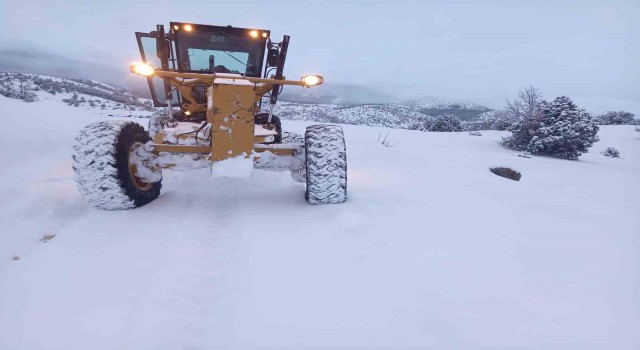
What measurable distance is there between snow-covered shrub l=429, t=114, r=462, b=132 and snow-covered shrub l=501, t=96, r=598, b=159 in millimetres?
7875

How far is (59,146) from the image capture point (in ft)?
23.3

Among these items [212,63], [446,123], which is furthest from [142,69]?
→ [446,123]

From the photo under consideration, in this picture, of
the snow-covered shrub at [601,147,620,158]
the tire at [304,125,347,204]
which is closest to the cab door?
the tire at [304,125,347,204]

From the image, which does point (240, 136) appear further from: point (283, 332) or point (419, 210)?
point (283, 332)

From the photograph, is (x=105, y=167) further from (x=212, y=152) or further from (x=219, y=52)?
(x=219, y=52)

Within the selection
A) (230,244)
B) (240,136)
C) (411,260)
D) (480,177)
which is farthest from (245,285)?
(480,177)

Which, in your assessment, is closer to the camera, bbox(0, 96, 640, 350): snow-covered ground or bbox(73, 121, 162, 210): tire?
bbox(0, 96, 640, 350): snow-covered ground

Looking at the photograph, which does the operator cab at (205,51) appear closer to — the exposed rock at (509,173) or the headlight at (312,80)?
the headlight at (312,80)

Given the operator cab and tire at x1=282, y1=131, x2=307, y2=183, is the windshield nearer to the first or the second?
the operator cab

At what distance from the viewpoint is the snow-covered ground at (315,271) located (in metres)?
1.94

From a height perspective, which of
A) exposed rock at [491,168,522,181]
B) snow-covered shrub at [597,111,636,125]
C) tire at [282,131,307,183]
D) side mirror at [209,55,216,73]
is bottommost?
exposed rock at [491,168,522,181]

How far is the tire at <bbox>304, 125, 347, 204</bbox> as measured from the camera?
4.08 metres

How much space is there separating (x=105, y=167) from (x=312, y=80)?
97.0 inches

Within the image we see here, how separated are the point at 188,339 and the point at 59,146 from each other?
702 centimetres
